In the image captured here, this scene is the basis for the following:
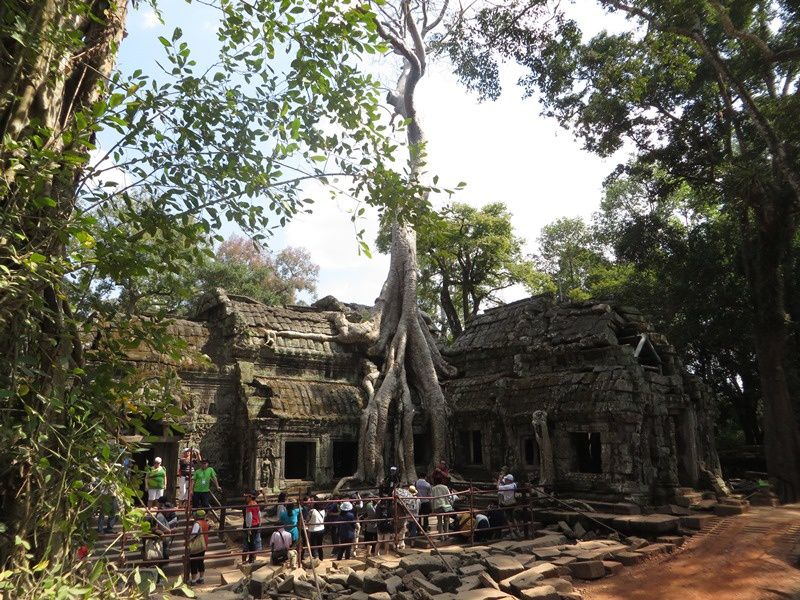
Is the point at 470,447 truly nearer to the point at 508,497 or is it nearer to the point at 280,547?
the point at 508,497

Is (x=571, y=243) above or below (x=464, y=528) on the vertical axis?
above

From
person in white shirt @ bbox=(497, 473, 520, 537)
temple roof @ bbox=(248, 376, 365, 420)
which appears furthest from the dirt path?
temple roof @ bbox=(248, 376, 365, 420)

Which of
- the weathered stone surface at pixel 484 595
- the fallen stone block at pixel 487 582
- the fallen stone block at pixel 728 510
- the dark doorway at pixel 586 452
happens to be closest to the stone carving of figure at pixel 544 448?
the dark doorway at pixel 586 452

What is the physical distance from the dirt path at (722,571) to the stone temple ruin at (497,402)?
2.01 metres

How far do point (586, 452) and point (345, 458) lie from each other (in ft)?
21.9

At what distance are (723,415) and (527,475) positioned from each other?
16.6 m

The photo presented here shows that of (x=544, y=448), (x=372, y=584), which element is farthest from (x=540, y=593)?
(x=544, y=448)

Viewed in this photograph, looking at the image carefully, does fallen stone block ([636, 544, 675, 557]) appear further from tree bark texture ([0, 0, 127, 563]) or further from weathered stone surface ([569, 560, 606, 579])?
tree bark texture ([0, 0, 127, 563])

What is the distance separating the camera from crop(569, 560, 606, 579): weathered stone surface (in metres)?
8.77

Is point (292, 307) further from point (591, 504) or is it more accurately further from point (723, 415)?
point (723, 415)

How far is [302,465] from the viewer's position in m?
16.0

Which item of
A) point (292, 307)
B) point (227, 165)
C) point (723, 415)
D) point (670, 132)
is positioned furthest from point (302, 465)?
point (723, 415)

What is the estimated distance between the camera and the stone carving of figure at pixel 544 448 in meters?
13.4

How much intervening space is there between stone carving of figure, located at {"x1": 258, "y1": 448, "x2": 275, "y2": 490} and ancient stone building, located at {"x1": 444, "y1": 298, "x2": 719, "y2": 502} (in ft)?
18.0
